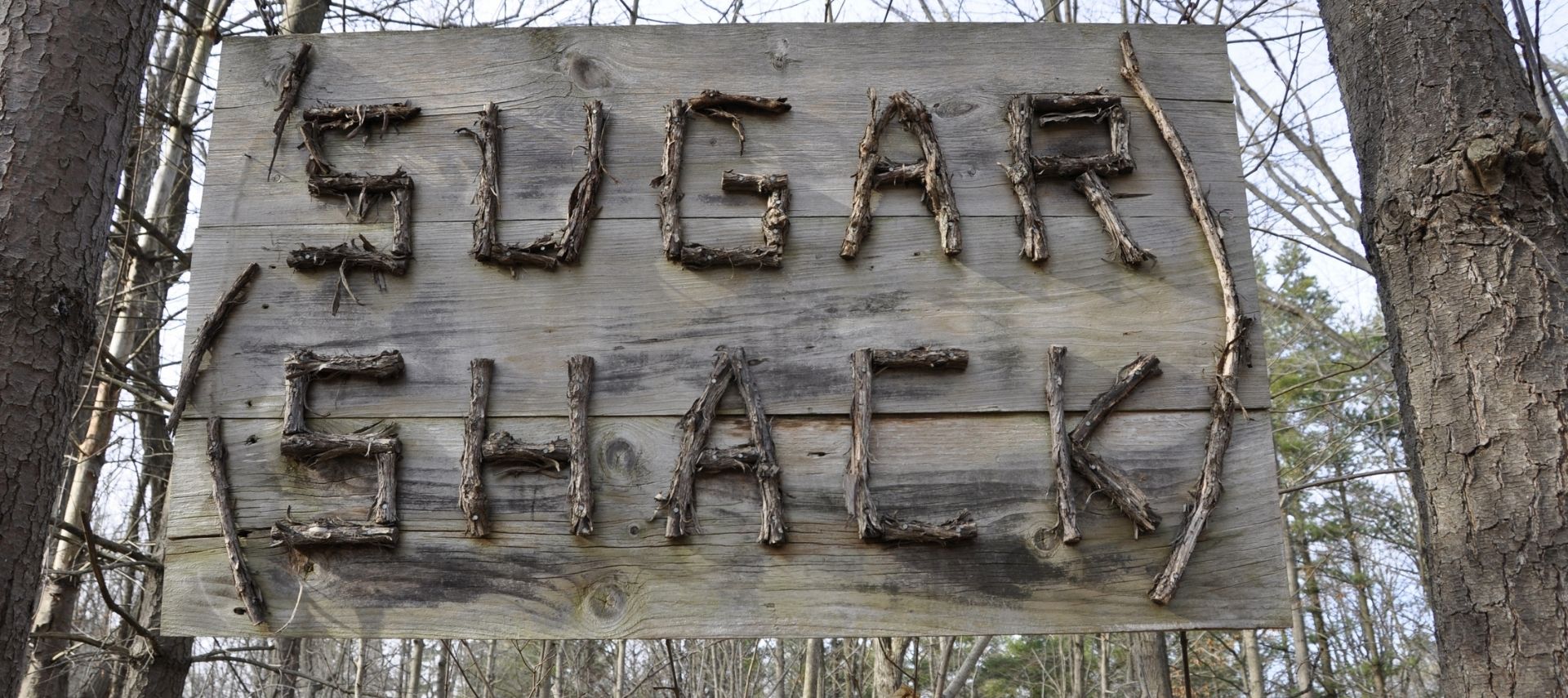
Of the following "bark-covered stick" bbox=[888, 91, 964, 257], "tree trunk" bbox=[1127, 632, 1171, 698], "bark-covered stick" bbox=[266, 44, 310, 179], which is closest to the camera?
"bark-covered stick" bbox=[888, 91, 964, 257]

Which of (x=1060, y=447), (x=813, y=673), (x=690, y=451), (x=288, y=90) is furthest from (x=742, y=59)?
(x=813, y=673)

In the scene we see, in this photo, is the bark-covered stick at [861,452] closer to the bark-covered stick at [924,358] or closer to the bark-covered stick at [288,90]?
the bark-covered stick at [924,358]

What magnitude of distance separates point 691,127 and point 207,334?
4.09ft

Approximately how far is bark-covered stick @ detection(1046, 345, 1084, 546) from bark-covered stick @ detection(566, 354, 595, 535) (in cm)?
103

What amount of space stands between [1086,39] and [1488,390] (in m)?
1.28

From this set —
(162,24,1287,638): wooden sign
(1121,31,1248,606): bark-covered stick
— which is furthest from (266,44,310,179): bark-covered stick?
(1121,31,1248,606): bark-covered stick

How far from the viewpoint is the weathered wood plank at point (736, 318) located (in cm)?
236

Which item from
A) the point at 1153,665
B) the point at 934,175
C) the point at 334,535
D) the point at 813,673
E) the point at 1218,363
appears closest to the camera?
the point at 334,535

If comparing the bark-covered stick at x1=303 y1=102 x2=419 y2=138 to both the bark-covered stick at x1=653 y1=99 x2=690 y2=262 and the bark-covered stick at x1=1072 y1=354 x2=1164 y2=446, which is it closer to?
the bark-covered stick at x1=653 y1=99 x2=690 y2=262

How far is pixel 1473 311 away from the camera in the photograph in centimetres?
192

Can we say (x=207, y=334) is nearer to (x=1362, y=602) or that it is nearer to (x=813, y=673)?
(x=813, y=673)

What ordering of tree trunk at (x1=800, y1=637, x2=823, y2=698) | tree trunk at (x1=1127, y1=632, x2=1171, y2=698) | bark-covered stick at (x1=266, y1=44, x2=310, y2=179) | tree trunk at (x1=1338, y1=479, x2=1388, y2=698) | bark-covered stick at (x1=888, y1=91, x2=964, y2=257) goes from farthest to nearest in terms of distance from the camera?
tree trunk at (x1=1338, y1=479, x2=1388, y2=698) → tree trunk at (x1=800, y1=637, x2=823, y2=698) → tree trunk at (x1=1127, y1=632, x2=1171, y2=698) → bark-covered stick at (x1=266, y1=44, x2=310, y2=179) → bark-covered stick at (x1=888, y1=91, x2=964, y2=257)

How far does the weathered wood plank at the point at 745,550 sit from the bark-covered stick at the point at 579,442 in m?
0.04

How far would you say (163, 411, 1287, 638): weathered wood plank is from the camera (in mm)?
2205
